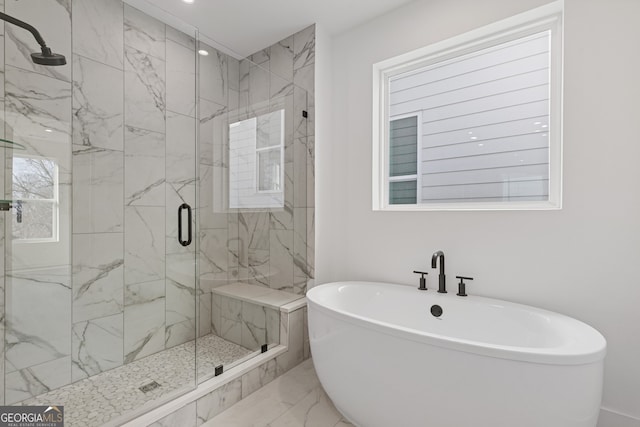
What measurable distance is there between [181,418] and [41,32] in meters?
2.31

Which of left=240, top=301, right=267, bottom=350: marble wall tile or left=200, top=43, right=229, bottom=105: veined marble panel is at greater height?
left=200, top=43, right=229, bottom=105: veined marble panel

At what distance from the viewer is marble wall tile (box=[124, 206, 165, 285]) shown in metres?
2.16

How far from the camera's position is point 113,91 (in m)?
2.06

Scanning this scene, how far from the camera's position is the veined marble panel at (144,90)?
214 centimetres

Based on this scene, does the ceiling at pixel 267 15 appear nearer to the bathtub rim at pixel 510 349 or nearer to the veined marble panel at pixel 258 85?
the veined marble panel at pixel 258 85

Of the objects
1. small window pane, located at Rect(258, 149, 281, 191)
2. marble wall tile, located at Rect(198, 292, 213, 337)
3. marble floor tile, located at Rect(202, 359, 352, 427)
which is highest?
small window pane, located at Rect(258, 149, 281, 191)

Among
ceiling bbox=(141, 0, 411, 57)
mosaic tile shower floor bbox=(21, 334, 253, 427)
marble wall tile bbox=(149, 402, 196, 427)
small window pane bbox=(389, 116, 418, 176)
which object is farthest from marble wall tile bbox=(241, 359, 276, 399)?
ceiling bbox=(141, 0, 411, 57)

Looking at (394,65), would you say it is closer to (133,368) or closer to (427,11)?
(427,11)

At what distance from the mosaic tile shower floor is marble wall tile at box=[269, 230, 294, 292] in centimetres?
60

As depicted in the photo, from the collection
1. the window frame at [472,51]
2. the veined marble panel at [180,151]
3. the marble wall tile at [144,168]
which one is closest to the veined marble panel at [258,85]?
the veined marble panel at [180,151]

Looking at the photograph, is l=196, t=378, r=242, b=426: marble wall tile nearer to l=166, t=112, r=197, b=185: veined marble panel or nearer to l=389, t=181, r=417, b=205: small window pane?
l=166, t=112, r=197, b=185: veined marble panel

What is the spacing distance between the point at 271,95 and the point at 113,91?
1174 millimetres

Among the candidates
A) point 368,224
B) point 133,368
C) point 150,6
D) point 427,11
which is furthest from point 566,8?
point 133,368

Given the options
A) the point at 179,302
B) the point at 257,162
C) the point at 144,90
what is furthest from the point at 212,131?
the point at 179,302
